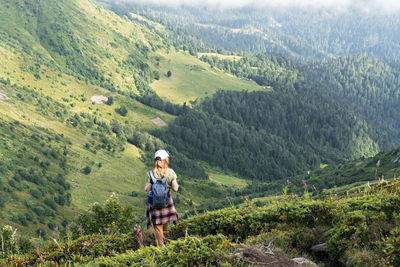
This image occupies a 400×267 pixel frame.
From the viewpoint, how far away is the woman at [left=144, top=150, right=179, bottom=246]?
12688mm

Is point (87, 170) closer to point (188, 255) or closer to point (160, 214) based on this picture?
point (160, 214)

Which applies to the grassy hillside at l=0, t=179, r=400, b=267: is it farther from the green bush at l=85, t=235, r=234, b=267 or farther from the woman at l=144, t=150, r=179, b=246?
the woman at l=144, t=150, r=179, b=246

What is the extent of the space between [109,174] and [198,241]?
626ft

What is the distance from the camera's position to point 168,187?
13258mm

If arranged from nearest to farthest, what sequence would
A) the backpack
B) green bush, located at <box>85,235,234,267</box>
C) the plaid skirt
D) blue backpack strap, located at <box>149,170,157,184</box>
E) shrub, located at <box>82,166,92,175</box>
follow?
green bush, located at <box>85,235,234,267</box>, the backpack, blue backpack strap, located at <box>149,170,157,184</box>, the plaid skirt, shrub, located at <box>82,166,92,175</box>

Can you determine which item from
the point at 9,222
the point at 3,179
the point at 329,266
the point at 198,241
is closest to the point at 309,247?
the point at 329,266

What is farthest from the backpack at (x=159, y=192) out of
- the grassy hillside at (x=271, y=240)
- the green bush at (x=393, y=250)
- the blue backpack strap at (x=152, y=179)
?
the green bush at (x=393, y=250)

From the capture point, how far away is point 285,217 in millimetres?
13078

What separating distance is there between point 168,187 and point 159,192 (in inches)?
34.1

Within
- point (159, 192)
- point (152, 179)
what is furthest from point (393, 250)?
point (152, 179)

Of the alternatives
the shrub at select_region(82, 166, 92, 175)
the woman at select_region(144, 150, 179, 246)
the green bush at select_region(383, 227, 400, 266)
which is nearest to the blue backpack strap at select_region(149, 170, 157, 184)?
the woman at select_region(144, 150, 179, 246)

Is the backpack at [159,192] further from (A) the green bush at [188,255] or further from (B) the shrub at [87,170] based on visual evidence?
(B) the shrub at [87,170]

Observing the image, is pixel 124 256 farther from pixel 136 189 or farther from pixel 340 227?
pixel 136 189

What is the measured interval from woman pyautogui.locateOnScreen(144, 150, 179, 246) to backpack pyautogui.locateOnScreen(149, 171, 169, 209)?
16cm
